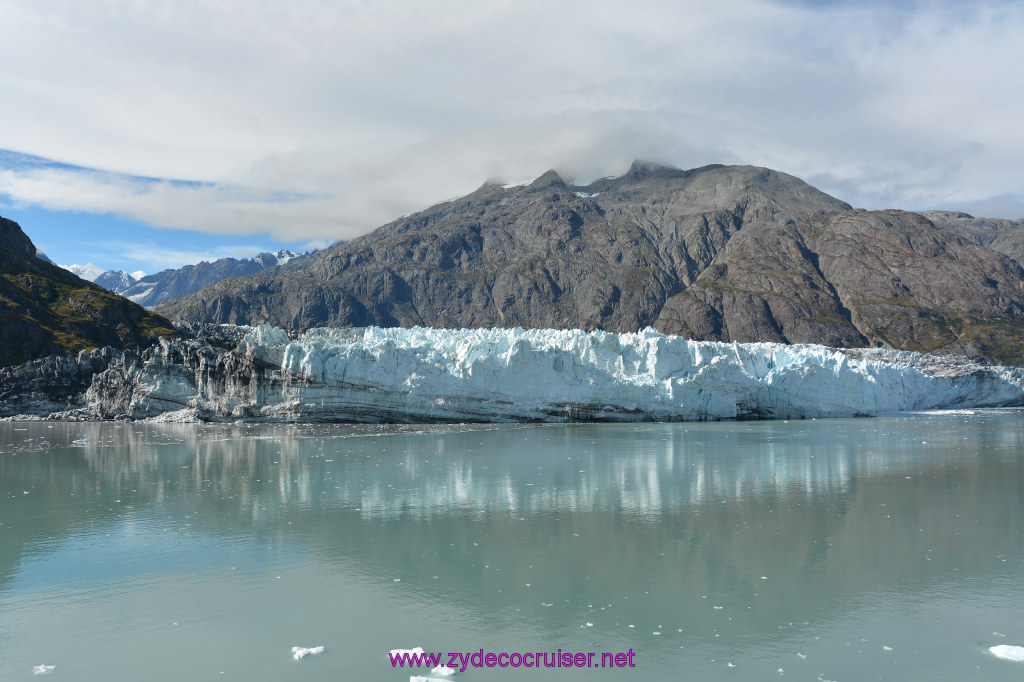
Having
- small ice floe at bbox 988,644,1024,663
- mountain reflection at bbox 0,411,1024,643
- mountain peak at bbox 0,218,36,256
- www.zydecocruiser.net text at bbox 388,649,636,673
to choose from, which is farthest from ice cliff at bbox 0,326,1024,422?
mountain peak at bbox 0,218,36,256

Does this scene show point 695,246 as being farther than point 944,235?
Yes

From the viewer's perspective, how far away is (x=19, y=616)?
1137 centimetres

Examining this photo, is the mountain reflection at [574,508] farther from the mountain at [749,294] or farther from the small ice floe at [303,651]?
the mountain at [749,294]

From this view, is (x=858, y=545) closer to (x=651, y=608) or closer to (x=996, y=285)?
(x=651, y=608)

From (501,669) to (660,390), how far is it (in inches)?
1588

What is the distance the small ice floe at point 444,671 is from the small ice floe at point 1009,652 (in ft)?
23.5

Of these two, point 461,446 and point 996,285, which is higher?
point 996,285

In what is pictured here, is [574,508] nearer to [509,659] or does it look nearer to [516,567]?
[516,567]

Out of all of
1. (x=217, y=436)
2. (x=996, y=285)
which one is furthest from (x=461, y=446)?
(x=996, y=285)

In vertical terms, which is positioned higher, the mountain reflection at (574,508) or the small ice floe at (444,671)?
the mountain reflection at (574,508)

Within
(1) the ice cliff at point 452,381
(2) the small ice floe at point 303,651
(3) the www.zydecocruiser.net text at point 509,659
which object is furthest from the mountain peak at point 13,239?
(3) the www.zydecocruiser.net text at point 509,659

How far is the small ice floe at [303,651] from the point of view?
9.72 metres

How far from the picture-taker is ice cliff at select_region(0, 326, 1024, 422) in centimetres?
4512

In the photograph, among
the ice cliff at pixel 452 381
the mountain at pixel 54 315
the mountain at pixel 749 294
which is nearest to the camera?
the ice cliff at pixel 452 381
